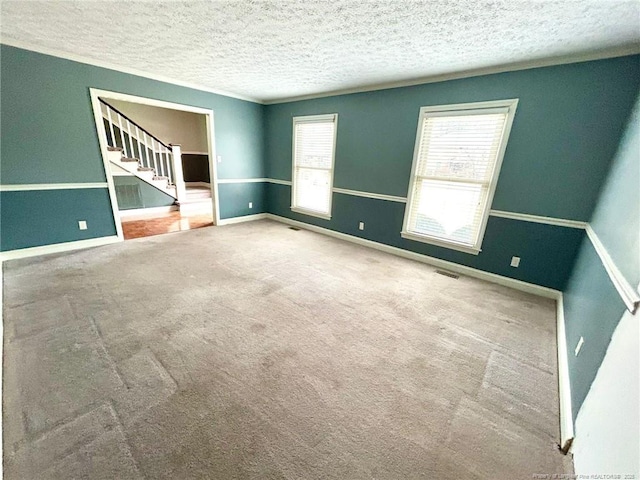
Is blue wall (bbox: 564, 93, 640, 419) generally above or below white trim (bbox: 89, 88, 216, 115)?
below

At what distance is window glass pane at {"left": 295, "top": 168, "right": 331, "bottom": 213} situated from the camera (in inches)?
183

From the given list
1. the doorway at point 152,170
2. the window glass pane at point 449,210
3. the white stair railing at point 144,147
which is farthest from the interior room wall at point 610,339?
the white stair railing at point 144,147

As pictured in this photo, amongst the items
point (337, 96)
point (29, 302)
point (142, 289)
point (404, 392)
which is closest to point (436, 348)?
point (404, 392)

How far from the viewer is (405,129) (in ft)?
11.4

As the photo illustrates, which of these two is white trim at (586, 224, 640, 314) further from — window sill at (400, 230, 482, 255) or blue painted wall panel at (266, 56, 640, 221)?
window sill at (400, 230, 482, 255)

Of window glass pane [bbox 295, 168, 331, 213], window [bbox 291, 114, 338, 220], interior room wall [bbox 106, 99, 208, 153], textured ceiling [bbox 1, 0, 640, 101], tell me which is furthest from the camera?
interior room wall [bbox 106, 99, 208, 153]

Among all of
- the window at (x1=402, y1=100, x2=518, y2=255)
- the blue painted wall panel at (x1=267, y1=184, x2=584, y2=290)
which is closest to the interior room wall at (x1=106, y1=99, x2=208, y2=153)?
the blue painted wall panel at (x1=267, y1=184, x2=584, y2=290)

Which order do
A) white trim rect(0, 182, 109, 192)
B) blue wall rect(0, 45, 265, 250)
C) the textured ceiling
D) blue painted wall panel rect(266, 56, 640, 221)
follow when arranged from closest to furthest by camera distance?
the textured ceiling, blue painted wall panel rect(266, 56, 640, 221), blue wall rect(0, 45, 265, 250), white trim rect(0, 182, 109, 192)

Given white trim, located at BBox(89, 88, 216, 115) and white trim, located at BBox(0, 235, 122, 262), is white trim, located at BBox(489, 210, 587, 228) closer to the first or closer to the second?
white trim, located at BBox(89, 88, 216, 115)

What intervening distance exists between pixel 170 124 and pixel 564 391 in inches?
358

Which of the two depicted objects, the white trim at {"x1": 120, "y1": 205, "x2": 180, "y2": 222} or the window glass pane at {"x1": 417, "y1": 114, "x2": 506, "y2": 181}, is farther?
the white trim at {"x1": 120, "y1": 205, "x2": 180, "y2": 222}

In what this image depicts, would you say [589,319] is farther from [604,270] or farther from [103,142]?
[103,142]

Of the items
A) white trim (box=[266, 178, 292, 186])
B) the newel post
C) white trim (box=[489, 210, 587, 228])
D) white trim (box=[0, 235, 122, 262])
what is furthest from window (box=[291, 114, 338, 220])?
white trim (box=[0, 235, 122, 262])

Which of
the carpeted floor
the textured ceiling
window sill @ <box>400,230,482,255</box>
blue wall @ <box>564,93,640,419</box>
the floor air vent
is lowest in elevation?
the carpeted floor
